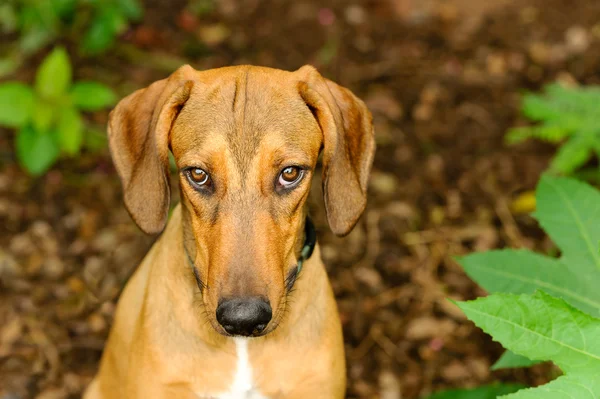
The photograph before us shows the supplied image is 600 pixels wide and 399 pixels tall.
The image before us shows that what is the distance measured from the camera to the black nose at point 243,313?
3348mm

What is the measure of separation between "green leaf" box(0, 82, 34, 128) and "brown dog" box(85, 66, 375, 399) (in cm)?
199

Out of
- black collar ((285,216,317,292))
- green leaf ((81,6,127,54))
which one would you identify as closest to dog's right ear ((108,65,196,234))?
black collar ((285,216,317,292))

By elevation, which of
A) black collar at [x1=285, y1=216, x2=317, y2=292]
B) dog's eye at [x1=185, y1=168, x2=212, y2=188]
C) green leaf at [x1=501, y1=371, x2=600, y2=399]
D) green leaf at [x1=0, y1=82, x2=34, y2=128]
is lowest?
green leaf at [x1=501, y1=371, x2=600, y2=399]

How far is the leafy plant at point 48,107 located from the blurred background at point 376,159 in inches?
0.5

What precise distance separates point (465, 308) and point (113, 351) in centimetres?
240

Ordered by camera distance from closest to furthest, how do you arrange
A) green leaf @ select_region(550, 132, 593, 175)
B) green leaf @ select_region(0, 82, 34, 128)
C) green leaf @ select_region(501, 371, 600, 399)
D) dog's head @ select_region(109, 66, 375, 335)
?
green leaf @ select_region(501, 371, 600, 399) < dog's head @ select_region(109, 66, 375, 335) < green leaf @ select_region(0, 82, 34, 128) < green leaf @ select_region(550, 132, 593, 175)

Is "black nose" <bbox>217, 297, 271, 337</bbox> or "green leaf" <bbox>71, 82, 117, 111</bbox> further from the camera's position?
"green leaf" <bbox>71, 82, 117, 111</bbox>

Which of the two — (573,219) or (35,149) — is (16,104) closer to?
(35,149)

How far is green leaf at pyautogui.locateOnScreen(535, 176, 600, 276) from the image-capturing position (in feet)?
12.1

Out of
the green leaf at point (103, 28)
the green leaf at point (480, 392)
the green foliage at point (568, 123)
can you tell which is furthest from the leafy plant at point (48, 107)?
the green foliage at point (568, 123)

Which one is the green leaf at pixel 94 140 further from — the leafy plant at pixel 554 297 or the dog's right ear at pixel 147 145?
the leafy plant at pixel 554 297

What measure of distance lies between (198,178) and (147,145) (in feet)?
1.19

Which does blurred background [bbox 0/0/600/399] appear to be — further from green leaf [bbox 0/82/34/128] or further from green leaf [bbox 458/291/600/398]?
green leaf [bbox 458/291/600/398]

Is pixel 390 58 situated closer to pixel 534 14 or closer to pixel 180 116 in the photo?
pixel 534 14
